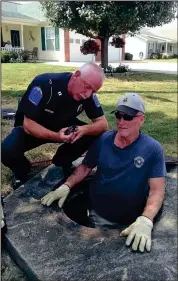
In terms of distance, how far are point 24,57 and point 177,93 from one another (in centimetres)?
333

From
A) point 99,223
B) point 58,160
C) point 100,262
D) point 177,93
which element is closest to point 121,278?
point 100,262

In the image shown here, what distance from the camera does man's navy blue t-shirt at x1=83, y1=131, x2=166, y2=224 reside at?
1.73 m

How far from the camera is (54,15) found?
9023 mm

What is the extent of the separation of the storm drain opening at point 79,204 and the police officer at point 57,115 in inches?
9.4

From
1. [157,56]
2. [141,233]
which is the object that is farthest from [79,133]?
[157,56]

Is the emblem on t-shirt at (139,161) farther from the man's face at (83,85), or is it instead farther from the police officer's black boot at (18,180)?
the police officer's black boot at (18,180)

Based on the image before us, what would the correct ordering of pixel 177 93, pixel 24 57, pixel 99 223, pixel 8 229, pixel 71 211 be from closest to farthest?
pixel 8 229
pixel 99 223
pixel 71 211
pixel 177 93
pixel 24 57

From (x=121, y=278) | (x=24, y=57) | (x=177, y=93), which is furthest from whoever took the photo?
(x=24, y=57)

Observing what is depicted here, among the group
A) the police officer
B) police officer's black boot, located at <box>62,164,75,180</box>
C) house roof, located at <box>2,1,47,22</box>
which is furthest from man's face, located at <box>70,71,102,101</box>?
house roof, located at <box>2,1,47,22</box>

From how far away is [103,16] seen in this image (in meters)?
8.97

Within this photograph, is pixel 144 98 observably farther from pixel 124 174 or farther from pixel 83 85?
pixel 124 174

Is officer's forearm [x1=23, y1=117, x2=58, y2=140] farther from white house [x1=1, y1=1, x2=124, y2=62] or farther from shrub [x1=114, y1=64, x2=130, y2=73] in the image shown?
shrub [x1=114, y1=64, x2=130, y2=73]

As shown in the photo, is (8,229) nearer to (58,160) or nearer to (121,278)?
(121,278)

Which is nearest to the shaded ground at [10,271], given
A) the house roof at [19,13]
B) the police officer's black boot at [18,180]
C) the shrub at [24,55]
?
the police officer's black boot at [18,180]
